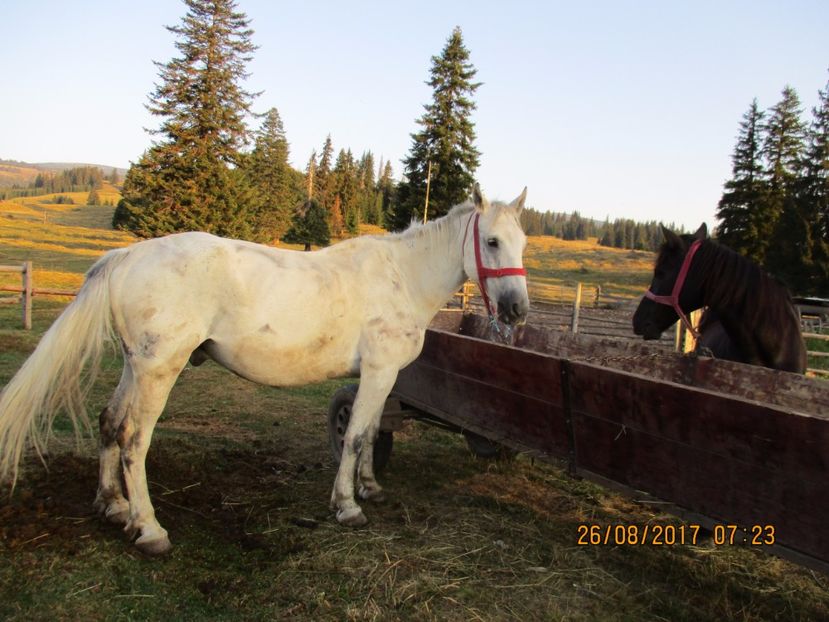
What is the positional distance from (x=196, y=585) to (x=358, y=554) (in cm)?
89

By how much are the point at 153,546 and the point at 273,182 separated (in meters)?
45.8

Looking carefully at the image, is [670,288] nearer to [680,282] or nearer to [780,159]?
[680,282]

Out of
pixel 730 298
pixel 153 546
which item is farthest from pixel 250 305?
pixel 730 298

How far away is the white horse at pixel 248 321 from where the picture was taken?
10.0ft

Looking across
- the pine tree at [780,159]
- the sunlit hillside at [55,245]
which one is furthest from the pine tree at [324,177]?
the pine tree at [780,159]

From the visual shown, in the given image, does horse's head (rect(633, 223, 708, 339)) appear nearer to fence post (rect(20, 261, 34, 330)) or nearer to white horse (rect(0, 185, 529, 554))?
white horse (rect(0, 185, 529, 554))

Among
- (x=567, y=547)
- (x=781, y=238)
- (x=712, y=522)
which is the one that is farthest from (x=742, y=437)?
(x=781, y=238)

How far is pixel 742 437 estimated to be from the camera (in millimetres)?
2260

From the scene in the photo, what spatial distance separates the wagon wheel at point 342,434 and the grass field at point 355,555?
18 cm

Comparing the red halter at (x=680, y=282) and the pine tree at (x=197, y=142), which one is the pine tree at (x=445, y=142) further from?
the red halter at (x=680, y=282)

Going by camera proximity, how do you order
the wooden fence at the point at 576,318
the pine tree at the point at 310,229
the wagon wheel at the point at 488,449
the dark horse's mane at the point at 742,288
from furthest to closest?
1. the pine tree at the point at 310,229
2. the wooden fence at the point at 576,318
3. the wagon wheel at the point at 488,449
4. the dark horse's mane at the point at 742,288

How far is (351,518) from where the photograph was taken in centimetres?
351

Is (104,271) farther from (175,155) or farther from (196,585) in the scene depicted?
(175,155)

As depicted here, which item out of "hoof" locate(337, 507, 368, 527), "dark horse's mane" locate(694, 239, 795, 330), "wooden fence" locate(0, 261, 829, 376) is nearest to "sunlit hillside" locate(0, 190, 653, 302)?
"wooden fence" locate(0, 261, 829, 376)
